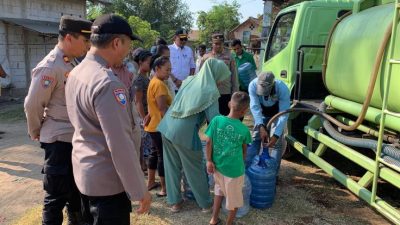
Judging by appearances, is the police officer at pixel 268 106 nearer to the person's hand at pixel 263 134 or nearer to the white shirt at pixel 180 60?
the person's hand at pixel 263 134

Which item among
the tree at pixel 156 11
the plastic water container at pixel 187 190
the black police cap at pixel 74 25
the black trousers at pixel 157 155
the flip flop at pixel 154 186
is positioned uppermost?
the tree at pixel 156 11

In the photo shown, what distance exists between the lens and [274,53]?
6.23 metres

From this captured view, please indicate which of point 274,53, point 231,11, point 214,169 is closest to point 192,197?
point 214,169

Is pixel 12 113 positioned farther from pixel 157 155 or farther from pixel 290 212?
pixel 290 212

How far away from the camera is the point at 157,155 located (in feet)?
14.3

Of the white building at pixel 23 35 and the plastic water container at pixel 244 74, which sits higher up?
the white building at pixel 23 35

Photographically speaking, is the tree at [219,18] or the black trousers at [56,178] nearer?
the black trousers at [56,178]

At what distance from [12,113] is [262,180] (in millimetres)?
7762

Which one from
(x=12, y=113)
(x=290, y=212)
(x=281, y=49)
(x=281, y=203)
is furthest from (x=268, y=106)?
(x=12, y=113)

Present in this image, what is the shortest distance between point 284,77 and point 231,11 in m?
56.3

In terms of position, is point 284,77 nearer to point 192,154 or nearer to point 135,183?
point 192,154

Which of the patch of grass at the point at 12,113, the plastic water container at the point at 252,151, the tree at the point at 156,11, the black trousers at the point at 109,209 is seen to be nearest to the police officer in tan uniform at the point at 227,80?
the plastic water container at the point at 252,151

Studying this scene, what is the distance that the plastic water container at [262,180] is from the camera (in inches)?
154

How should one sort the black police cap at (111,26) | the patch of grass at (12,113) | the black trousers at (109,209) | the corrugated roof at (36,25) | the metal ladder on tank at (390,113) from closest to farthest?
the black police cap at (111,26) → the black trousers at (109,209) → the metal ladder on tank at (390,113) → the patch of grass at (12,113) → the corrugated roof at (36,25)
